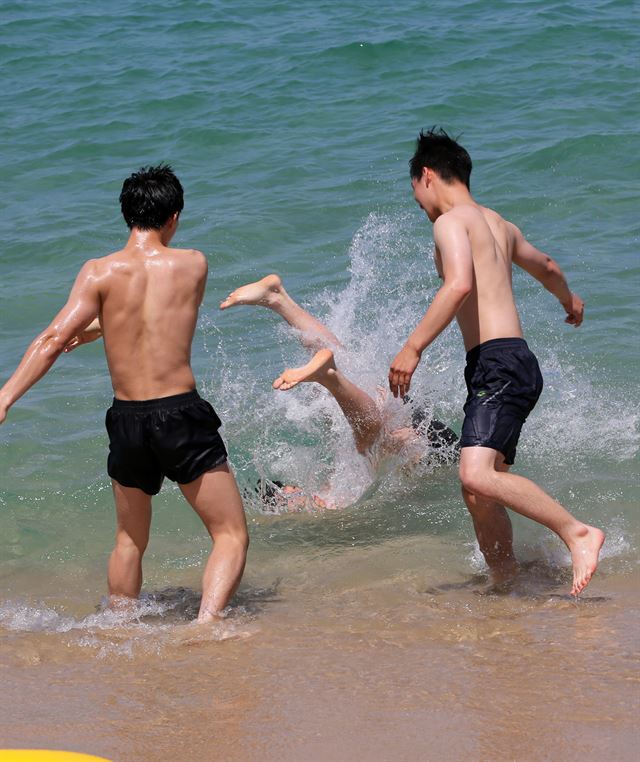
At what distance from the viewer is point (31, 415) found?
7488 millimetres

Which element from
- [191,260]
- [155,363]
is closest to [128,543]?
[155,363]

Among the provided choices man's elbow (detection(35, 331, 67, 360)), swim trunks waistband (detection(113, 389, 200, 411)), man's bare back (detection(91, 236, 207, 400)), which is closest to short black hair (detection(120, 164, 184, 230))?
man's bare back (detection(91, 236, 207, 400))

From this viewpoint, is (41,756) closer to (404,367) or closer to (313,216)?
(404,367)

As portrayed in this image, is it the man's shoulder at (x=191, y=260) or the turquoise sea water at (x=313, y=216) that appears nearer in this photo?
the man's shoulder at (x=191, y=260)

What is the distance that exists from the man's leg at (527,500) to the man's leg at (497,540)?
0.22 m

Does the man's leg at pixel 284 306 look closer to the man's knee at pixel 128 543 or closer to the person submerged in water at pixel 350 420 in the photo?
the person submerged in water at pixel 350 420

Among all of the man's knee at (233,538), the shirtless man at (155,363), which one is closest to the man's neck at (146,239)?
the shirtless man at (155,363)

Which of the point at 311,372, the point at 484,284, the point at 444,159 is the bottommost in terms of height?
the point at 311,372

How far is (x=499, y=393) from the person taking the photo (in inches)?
193

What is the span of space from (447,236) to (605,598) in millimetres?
1617

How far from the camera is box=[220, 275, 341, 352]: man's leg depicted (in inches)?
244

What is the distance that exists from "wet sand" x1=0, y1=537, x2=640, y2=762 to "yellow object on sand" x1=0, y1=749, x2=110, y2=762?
23cm

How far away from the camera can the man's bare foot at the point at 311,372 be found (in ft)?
17.8

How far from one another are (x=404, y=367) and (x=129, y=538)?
4.32ft
